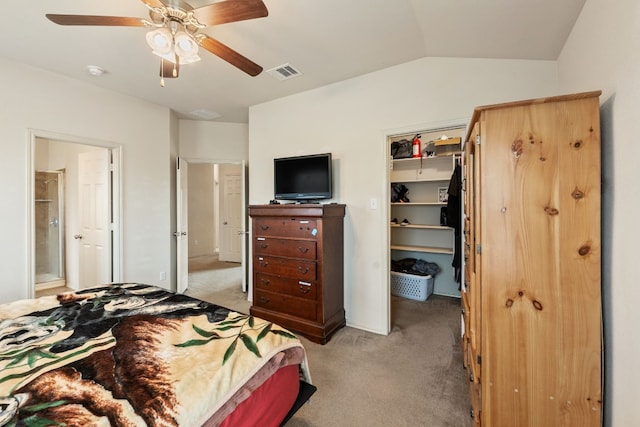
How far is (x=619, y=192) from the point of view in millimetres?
1107

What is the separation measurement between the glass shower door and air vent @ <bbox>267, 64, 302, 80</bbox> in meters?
3.97

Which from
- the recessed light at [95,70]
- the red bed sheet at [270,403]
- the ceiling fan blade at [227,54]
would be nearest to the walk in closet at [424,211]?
the ceiling fan blade at [227,54]

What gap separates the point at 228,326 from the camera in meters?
1.35

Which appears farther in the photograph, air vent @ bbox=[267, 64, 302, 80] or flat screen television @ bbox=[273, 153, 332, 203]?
flat screen television @ bbox=[273, 153, 332, 203]

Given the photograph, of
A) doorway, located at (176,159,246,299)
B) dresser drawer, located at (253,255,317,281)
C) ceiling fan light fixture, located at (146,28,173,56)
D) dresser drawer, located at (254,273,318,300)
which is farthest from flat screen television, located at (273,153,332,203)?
doorway, located at (176,159,246,299)

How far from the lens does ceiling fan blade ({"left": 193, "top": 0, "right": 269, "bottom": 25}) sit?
1.37 meters

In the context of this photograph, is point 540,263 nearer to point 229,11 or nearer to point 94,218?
point 229,11

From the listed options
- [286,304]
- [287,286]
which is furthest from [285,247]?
[286,304]

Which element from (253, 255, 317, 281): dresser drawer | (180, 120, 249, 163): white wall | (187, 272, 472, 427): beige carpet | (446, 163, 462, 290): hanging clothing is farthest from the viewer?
(180, 120, 249, 163): white wall

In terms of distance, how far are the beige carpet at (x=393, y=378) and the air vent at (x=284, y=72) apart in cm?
263

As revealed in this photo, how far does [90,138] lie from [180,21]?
222cm

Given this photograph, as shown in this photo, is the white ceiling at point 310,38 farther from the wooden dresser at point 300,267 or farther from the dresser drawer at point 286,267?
the dresser drawer at point 286,267

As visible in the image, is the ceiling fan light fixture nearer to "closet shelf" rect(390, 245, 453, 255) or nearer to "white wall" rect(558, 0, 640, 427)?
"white wall" rect(558, 0, 640, 427)

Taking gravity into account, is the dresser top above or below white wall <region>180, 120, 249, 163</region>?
below
